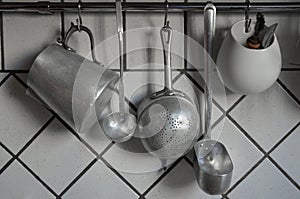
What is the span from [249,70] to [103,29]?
0.26 meters

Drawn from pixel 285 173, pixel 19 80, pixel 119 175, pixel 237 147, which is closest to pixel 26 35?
pixel 19 80

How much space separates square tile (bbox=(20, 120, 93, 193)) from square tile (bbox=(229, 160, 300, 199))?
286 mm

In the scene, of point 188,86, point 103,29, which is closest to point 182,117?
point 188,86

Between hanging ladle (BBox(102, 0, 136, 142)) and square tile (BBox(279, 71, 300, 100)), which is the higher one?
square tile (BBox(279, 71, 300, 100))

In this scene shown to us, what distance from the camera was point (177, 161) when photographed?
0.75 meters

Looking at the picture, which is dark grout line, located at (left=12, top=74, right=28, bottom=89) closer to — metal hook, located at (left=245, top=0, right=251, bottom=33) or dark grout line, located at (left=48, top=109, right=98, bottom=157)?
dark grout line, located at (left=48, top=109, right=98, bottom=157)

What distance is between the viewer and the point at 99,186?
2.46 feet

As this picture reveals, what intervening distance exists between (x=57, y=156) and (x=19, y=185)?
89 millimetres

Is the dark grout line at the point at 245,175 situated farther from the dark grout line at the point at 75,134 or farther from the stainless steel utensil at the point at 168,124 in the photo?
the dark grout line at the point at 75,134

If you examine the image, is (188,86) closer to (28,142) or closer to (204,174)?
(204,174)

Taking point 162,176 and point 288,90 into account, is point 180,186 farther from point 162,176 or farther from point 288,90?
point 288,90

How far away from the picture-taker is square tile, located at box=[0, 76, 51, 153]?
0.73m

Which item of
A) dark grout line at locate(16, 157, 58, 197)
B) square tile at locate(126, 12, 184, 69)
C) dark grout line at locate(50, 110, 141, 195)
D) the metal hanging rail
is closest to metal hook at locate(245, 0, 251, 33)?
the metal hanging rail

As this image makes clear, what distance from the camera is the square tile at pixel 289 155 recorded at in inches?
29.5
